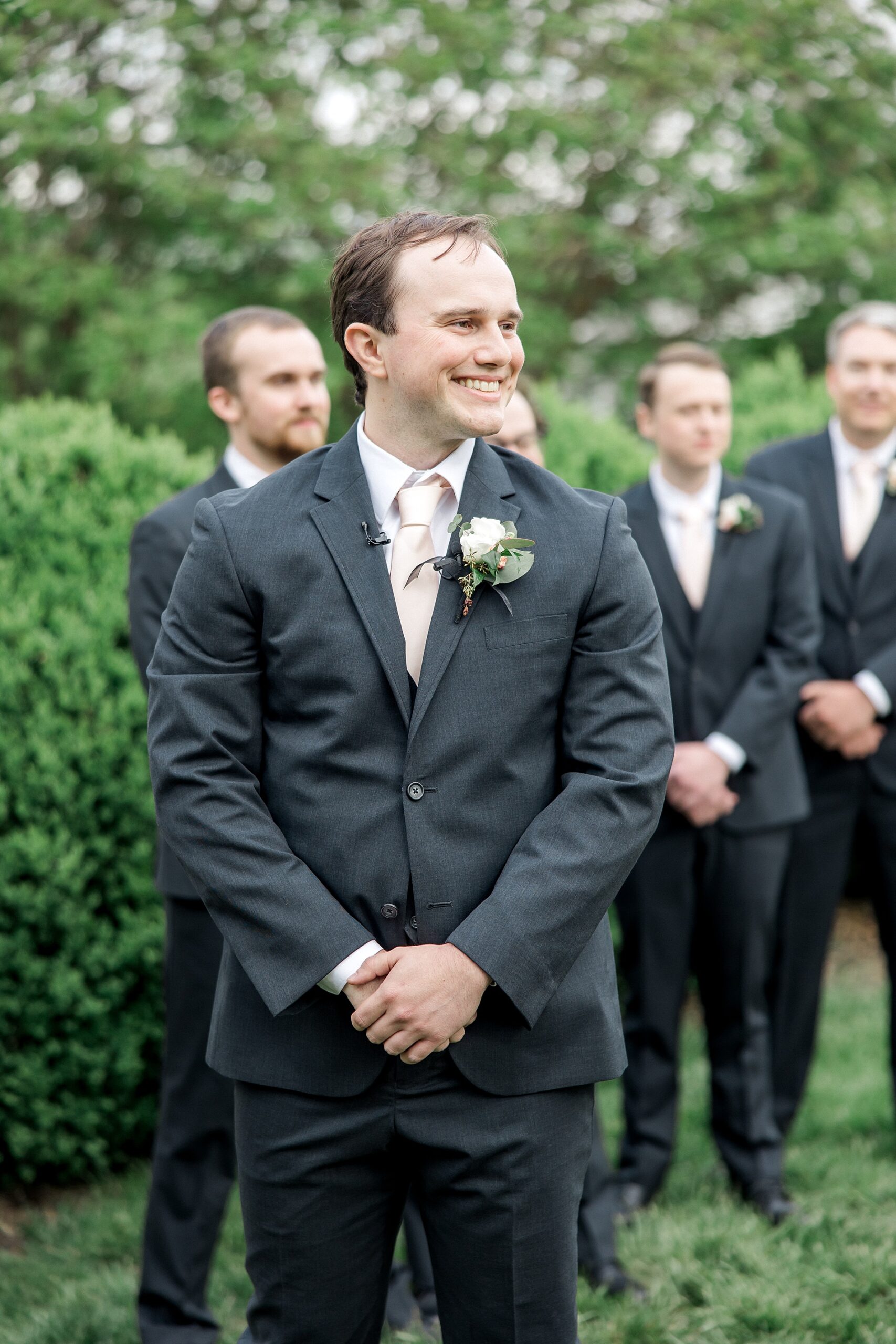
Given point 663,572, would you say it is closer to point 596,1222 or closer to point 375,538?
point 596,1222

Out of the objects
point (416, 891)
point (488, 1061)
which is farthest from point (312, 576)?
point (488, 1061)

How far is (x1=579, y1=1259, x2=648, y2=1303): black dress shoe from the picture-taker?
3957 mm

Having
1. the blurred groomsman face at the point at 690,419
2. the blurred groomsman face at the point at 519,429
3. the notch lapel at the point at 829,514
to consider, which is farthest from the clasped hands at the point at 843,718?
the blurred groomsman face at the point at 519,429

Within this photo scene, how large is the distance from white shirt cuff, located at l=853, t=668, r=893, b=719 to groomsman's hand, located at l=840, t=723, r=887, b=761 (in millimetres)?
77

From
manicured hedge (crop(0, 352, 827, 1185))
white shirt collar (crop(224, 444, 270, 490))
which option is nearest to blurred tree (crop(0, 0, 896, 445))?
manicured hedge (crop(0, 352, 827, 1185))

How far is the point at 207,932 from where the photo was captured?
12.6ft

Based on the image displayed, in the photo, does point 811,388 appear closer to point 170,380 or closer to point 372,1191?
point 170,380

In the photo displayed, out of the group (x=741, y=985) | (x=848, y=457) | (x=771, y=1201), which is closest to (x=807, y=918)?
(x=741, y=985)

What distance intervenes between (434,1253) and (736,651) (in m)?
2.70

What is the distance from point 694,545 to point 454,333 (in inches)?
100

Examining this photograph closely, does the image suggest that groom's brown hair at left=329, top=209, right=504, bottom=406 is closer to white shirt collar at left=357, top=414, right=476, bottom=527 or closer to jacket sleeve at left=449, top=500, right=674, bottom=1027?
white shirt collar at left=357, top=414, right=476, bottom=527

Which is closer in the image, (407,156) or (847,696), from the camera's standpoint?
(847,696)

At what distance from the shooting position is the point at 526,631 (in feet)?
8.40

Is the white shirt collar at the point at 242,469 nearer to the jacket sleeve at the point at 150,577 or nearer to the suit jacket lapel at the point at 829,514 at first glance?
the jacket sleeve at the point at 150,577
